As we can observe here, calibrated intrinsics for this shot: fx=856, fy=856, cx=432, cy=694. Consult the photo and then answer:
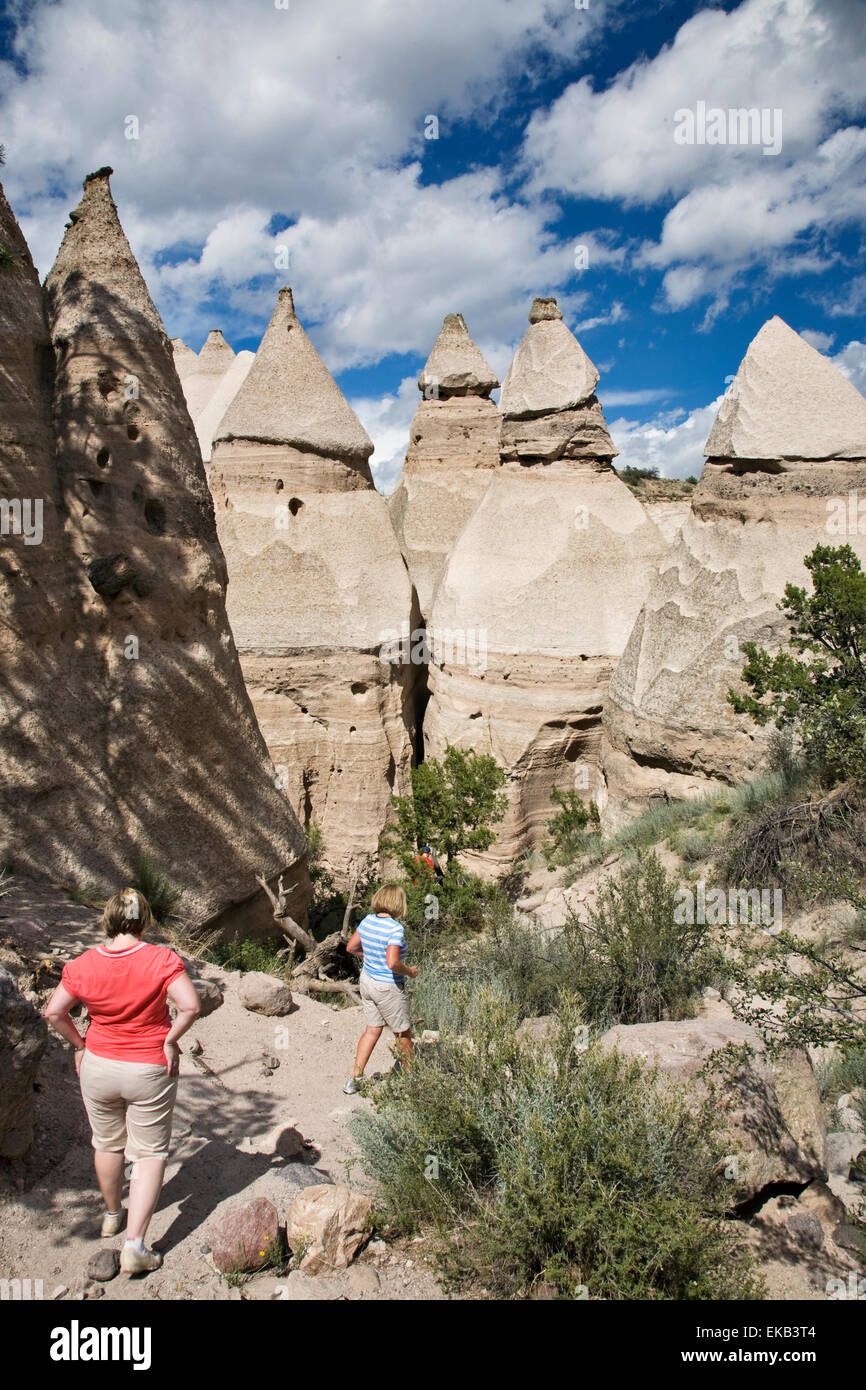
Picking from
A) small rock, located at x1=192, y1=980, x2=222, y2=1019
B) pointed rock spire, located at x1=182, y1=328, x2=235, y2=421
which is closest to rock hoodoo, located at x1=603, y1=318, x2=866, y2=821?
small rock, located at x1=192, y1=980, x2=222, y2=1019

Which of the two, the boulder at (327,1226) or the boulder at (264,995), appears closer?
the boulder at (327,1226)

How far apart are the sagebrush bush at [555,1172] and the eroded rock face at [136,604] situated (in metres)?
3.15

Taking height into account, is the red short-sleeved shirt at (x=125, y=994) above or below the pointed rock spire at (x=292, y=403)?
below

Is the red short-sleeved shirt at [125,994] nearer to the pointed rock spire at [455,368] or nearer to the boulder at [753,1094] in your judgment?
the boulder at [753,1094]

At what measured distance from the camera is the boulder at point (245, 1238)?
265 cm

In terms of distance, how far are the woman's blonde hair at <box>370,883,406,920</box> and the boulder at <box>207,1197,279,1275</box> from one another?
5.47 feet

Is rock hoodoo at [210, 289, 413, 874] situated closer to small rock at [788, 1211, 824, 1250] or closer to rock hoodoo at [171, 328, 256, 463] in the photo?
rock hoodoo at [171, 328, 256, 463]

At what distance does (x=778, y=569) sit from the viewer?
26.8ft

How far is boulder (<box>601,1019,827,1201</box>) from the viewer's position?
3.32 metres

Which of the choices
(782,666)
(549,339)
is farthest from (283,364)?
(782,666)

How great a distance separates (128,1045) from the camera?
2719 mm

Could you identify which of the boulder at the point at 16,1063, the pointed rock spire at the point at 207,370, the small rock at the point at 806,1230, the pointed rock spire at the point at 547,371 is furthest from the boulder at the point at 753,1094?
the pointed rock spire at the point at 207,370

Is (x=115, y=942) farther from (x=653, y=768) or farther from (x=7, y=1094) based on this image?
(x=653, y=768)

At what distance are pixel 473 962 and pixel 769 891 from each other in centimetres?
225
